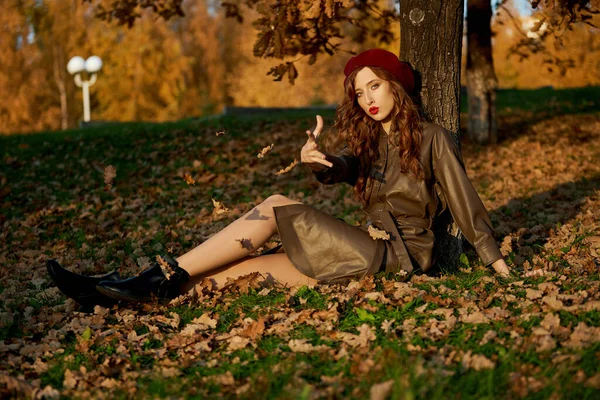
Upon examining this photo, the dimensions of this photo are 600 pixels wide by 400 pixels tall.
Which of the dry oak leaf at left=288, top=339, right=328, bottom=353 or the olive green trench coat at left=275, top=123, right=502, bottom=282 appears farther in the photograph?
the olive green trench coat at left=275, top=123, right=502, bottom=282

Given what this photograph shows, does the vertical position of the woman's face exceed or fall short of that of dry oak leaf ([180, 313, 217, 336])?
it exceeds it

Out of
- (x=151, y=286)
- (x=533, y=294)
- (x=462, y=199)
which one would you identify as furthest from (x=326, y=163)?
(x=533, y=294)

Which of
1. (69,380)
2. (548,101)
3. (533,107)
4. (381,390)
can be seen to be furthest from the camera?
(548,101)

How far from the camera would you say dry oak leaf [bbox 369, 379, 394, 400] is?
105 inches

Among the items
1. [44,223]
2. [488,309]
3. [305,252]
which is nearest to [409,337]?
[488,309]

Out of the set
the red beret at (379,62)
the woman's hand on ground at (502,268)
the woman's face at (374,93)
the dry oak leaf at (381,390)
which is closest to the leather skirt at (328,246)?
the woman's hand on ground at (502,268)

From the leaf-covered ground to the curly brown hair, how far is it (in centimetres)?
75

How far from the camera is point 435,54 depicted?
5.08 metres

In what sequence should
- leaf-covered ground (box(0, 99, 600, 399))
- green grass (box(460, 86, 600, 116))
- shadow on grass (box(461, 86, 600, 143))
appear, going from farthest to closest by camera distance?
1. green grass (box(460, 86, 600, 116))
2. shadow on grass (box(461, 86, 600, 143))
3. leaf-covered ground (box(0, 99, 600, 399))

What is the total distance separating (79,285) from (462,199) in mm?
2537

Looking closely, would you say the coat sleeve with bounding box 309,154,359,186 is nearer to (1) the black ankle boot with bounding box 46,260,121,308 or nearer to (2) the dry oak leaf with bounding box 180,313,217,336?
(2) the dry oak leaf with bounding box 180,313,217,336

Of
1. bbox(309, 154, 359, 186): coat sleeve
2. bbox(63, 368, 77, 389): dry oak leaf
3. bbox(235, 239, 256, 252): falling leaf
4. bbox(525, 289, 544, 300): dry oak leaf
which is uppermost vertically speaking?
bbox(309, 154, 359, 186): coat sleeve

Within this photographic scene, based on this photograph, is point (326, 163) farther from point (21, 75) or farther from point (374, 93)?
point (21, 75)

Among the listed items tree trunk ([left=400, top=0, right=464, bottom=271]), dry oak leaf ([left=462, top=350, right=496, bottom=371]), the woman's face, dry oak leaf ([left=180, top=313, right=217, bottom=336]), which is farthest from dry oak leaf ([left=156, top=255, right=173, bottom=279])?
tree trunk ([left=400, top=0, right=464, bottom=271])
